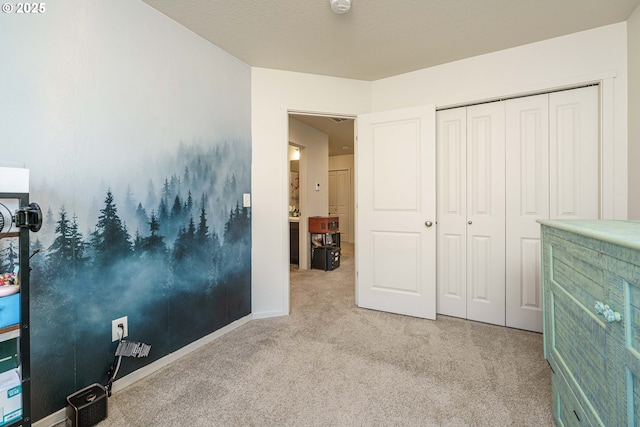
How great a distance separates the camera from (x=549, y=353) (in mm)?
1385

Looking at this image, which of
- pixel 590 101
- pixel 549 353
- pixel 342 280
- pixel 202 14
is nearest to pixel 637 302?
pixel 549 353

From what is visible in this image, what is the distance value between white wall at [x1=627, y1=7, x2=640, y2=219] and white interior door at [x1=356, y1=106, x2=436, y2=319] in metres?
1.29

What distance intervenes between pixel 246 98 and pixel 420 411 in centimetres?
269

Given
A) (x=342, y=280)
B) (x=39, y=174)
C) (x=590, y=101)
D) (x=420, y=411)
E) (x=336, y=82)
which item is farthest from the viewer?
(x=342, y=280)

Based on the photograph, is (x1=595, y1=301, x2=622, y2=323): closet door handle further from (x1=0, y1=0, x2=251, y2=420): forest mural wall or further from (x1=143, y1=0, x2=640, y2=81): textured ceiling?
(x1=0, y1=0, x2=251, y2=420): forest mural wall

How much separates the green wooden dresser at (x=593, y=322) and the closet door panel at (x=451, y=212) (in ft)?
4.26

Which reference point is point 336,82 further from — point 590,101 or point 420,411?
point 420,411

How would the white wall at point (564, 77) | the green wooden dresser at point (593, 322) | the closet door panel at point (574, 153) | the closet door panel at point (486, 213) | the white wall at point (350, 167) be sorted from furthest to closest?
1. the white wall at point (350, 167)
2. the closet door panel at point (486, 213)
3. the closet door panel at point (574, 153)
4. the white wall at point (564, 77)
5. the green wooden dresser at point (593, 322)

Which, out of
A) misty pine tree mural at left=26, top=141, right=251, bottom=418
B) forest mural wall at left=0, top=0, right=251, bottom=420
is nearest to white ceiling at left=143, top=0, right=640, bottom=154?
forest mural wall at left=0, top=0, right=251, bottom=420

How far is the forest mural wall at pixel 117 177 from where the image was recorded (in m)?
1.36

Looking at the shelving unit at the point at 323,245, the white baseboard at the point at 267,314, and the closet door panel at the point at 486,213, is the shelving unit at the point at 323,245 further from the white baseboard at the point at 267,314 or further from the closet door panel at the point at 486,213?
the closet door panel at the point at 486,213

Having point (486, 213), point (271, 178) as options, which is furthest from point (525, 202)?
point (271, 178)
